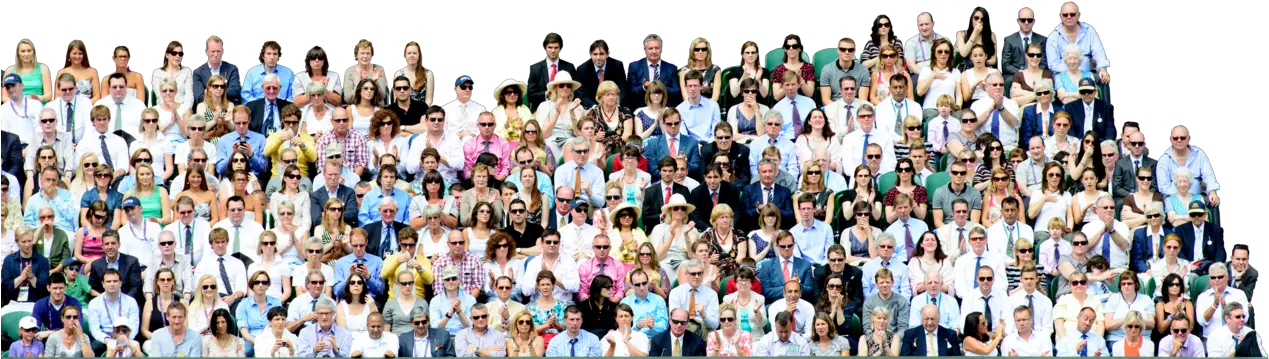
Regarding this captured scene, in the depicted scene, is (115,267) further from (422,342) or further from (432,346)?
(432,346)

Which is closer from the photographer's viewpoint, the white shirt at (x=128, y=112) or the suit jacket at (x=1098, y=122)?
the white shirt at (x=128, y=112)

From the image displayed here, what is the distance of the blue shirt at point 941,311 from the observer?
35.8 meters

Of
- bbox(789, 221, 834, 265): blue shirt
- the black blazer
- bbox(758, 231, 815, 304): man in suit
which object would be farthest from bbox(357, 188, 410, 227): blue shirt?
bbox(789, 221, 834, 265): blue shirt

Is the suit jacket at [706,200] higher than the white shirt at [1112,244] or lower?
higher

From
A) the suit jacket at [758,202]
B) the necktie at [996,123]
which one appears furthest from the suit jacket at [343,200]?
the necktie at [996,123]

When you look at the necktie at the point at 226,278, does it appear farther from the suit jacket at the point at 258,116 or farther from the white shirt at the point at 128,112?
the white shirt at the point at 128,112

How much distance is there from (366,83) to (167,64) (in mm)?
2623

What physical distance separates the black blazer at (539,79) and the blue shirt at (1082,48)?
5944 mm

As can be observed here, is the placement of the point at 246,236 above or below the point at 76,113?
below

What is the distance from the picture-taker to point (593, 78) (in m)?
39.5

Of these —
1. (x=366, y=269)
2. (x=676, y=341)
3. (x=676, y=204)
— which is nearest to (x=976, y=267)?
(x=676, y=204)

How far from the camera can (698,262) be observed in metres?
35.8

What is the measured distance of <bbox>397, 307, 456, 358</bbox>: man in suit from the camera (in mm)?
35031

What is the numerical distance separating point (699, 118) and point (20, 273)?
8336 mm
